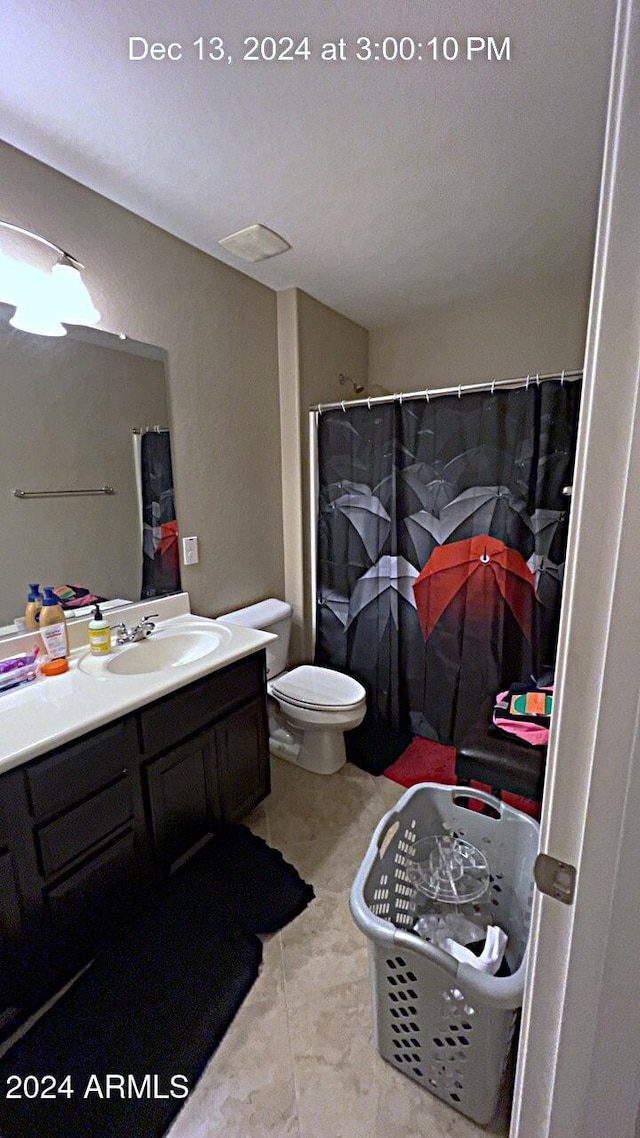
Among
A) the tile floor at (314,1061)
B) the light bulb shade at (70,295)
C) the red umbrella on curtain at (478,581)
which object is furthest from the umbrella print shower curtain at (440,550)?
the light bulb shade at (70,295)

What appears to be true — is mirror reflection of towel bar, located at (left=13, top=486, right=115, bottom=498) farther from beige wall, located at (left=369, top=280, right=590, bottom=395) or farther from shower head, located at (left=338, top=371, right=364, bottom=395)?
beige wall, located at (left=369, top=280, right=590, bottom=395)

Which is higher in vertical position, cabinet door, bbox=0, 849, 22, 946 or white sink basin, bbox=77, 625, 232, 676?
white sink basin, bbox=77, 625, 232, 676

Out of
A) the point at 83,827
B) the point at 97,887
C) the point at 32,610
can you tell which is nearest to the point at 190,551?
the point at 32,610

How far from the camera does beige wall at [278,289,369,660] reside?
2.39 metres

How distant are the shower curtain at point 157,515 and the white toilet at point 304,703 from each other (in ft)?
1.17

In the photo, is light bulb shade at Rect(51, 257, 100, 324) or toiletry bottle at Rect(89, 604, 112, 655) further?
toiletry bottle at Rect(89, 604, 112, 655)

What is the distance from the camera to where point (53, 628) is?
1.46 metres

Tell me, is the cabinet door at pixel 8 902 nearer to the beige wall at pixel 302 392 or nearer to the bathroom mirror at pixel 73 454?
the bathroom mirror at pixel 73 454

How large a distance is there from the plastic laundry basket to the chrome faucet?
109 cm

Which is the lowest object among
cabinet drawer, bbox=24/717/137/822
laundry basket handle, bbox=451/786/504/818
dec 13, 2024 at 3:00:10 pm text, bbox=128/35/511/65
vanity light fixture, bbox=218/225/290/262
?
laundry basket handle, bbox=451/786/504/818

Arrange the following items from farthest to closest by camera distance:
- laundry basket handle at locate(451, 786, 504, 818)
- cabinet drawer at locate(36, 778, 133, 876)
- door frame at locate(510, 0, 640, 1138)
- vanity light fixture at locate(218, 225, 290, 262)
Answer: vanity light fixture at locate(218, 225, 290, 262)
laundry basket handle at locate(451, 786, 504, 818)
cabinet drawer at locate(36, 778, 133, 876)
door frame at locate(510, 0, 640, 1138)

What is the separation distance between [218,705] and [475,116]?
76.5 inches

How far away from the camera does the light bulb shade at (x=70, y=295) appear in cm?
142

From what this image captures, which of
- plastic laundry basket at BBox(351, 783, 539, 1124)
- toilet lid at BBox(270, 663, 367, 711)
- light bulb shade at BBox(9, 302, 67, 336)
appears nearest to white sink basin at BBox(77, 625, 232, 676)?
toilet lid at BBox(270, 663, 367, 711)
